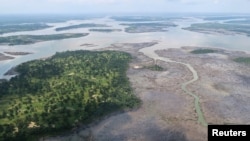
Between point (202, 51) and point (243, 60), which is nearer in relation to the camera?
point (243, 60)

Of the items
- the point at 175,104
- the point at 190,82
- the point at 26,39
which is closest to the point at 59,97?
the point at 175,104

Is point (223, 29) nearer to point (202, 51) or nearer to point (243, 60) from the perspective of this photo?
point (202, 51)

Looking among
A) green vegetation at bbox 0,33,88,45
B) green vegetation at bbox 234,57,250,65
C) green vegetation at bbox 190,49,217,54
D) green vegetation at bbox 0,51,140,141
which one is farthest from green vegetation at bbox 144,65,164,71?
green vegetation at bbox 0,33,88,45

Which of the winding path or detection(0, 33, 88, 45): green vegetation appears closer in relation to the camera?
the winding path

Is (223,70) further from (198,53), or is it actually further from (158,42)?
(158,42)

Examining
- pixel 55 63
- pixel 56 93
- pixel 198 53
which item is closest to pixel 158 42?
pixel 198 53

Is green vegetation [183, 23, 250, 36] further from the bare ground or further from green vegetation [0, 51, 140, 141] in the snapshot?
green vegetation [0, 51, 140, 141]

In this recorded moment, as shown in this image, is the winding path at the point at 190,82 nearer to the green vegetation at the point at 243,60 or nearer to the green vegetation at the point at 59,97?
the green vegetation at the point at 59,97

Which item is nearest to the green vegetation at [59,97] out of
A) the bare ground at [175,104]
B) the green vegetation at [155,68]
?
the bare ground at [175,104]

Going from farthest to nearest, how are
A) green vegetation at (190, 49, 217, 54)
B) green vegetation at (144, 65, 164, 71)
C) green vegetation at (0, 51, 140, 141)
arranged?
green vegetation at (190, 49, 217, 54)
green vegetation at (144, 65, 164, 71)
green vegetation at (0, 51, 140, 141)
